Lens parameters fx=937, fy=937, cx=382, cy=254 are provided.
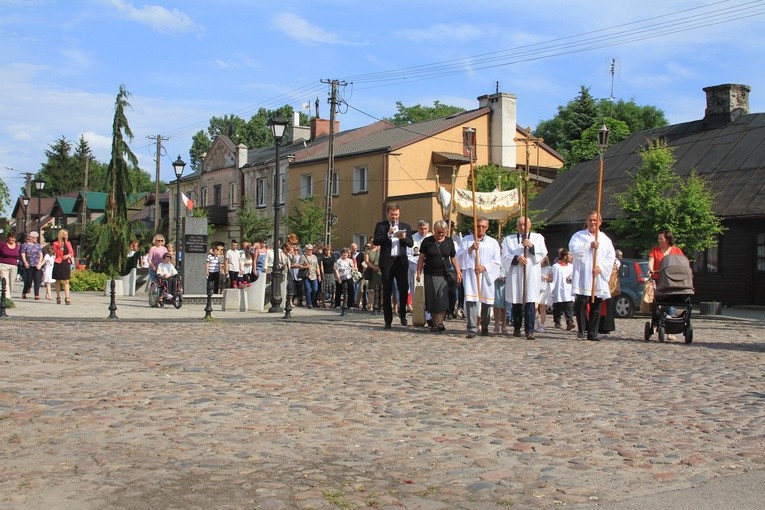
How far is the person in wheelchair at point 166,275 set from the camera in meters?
21.7

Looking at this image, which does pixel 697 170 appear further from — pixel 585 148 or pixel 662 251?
pixel 585 148

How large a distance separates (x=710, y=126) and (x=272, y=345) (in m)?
28.8

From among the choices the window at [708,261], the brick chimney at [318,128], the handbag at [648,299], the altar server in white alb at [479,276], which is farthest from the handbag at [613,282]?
the brick chimney at [318,128]

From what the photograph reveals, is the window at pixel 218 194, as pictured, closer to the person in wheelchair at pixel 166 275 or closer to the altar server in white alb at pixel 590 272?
the person in wheelchair at pixel 166 275

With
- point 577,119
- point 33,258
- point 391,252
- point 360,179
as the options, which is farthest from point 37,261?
point 577,119

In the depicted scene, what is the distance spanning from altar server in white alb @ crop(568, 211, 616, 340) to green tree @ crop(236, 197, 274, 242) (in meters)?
37.2

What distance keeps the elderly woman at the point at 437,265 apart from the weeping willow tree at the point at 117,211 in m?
20.6

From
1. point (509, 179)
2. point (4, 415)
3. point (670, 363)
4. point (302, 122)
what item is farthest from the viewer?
point (302, 122)

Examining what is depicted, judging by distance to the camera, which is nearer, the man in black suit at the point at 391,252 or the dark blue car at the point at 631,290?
the man in black suit at the point at 391,252

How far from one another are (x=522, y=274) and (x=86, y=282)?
20529 mm

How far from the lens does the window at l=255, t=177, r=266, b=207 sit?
2205 inches

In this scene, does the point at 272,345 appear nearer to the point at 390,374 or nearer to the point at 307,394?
the point at 390,374

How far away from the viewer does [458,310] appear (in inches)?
786

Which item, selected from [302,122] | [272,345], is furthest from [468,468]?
[302,122]
